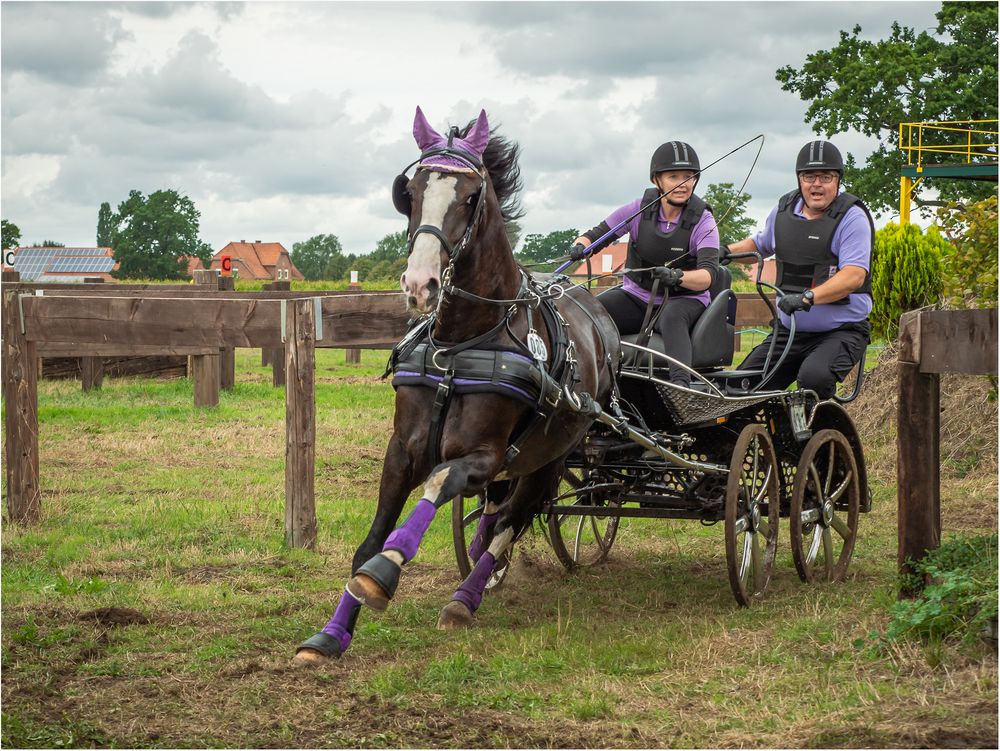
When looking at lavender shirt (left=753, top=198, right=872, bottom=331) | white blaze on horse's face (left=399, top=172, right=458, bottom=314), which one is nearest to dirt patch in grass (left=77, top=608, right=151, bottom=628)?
white blaze on horse's face (left=399, top=172, right=458, bottom=314)

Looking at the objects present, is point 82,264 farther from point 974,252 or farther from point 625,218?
point 974,252

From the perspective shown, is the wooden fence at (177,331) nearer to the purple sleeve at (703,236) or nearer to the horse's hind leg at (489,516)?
the horse's hind leg at (489,516)

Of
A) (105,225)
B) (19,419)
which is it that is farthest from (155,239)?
(19,419)

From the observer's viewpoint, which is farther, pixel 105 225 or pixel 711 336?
pixel 105 225

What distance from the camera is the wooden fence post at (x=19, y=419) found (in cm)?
766

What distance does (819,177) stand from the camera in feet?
22.6

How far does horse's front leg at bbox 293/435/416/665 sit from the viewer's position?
4926 mm

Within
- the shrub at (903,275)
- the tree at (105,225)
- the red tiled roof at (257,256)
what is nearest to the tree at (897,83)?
the shrub at (903,275)

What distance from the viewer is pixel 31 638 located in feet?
16.7

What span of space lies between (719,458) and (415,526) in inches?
108

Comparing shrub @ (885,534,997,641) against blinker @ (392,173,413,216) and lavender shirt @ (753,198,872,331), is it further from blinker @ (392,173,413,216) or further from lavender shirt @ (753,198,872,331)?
blinker @ (392,173,413,216)

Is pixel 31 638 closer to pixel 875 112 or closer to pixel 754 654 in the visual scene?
pixel 754 654

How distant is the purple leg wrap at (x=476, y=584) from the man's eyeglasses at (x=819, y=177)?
2986 mm

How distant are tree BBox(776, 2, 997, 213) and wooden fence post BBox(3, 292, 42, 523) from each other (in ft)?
92.1
